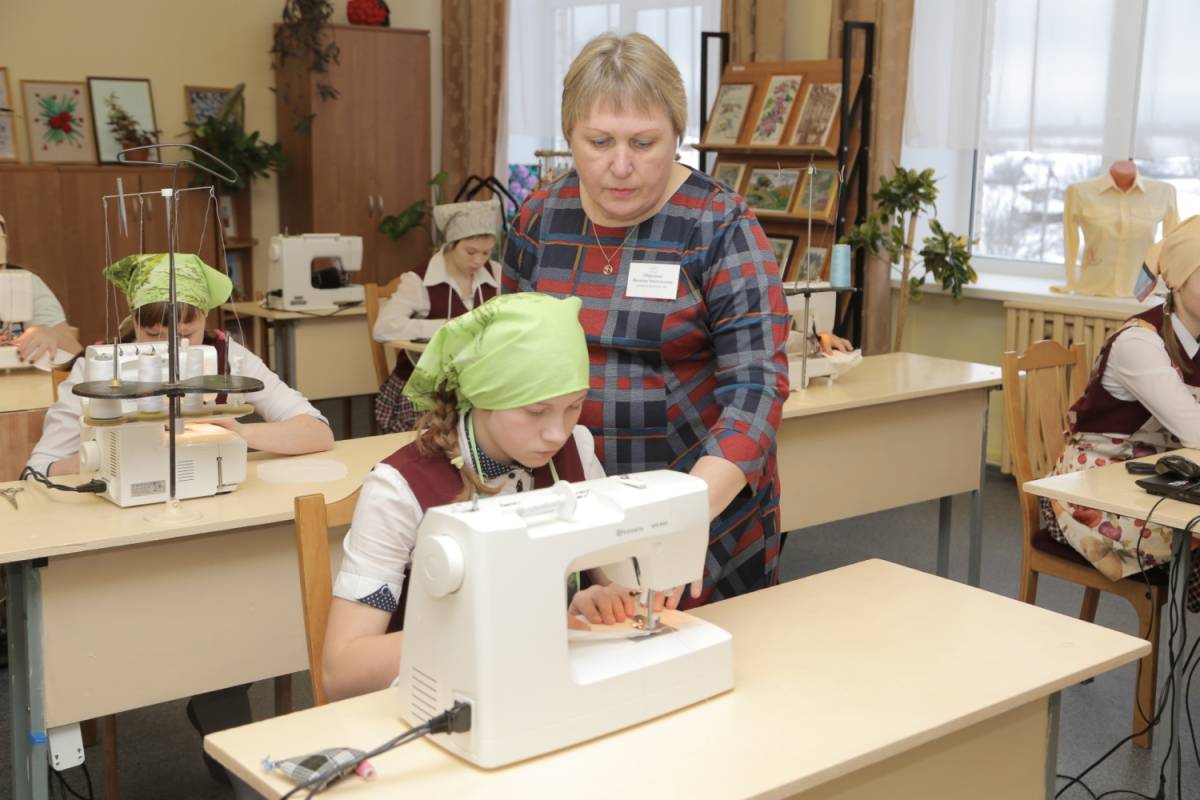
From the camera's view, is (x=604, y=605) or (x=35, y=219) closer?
(x=604, y=605)

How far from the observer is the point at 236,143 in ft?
21.6

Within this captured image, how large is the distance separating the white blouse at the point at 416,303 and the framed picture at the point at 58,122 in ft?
8.85

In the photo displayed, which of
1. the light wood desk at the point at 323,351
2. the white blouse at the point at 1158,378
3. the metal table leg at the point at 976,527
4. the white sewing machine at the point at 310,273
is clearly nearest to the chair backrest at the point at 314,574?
the white blouse at the point at 1158,378

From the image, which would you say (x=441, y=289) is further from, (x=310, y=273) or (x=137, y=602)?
(x=137, y=602)

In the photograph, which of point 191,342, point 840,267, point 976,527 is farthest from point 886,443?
point 191,342

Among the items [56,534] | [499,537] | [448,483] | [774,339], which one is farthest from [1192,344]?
[56,534]

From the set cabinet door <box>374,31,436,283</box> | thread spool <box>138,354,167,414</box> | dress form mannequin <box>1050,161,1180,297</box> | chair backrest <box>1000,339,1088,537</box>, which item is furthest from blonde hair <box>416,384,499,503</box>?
cabinet door <box>374,31,436,283</box>

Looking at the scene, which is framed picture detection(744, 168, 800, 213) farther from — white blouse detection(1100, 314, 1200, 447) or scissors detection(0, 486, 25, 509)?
scissors detection(0, 486, 25, 509)

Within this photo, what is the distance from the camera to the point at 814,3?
5.66m

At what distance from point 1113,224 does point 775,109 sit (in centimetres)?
152

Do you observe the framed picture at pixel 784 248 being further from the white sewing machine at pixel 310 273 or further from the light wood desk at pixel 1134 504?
the light wood desk at pixel 1134 504

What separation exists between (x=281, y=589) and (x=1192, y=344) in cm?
215

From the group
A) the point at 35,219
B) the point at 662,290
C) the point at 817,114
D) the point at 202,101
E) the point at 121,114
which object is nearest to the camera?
the point at 662,290

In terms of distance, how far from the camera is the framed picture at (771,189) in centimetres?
545
